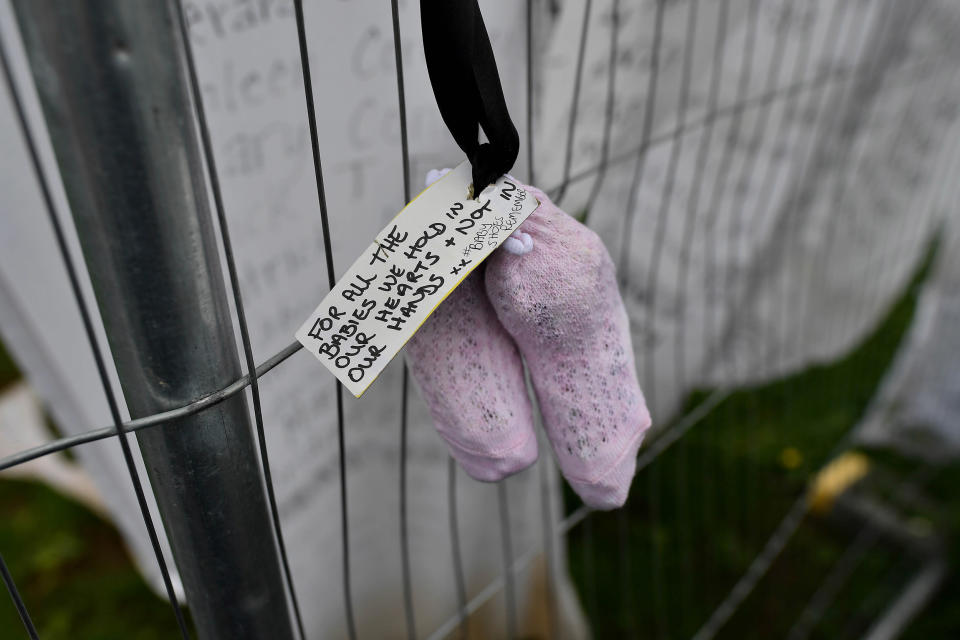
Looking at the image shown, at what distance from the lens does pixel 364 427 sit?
94cm

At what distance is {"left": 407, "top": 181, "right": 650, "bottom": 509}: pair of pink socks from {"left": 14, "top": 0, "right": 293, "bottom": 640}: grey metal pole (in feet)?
0.38

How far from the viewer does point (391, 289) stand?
0.37 metres

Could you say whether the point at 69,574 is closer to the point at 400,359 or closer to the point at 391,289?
the point at 400,359

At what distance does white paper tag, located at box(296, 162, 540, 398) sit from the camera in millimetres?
365

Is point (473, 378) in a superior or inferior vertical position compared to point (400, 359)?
superior

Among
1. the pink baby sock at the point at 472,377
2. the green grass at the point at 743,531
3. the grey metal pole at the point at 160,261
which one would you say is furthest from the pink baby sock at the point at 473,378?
the green grass at the point at 743,531

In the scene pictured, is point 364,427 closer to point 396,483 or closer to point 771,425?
point 396,483

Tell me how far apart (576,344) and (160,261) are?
22 cm

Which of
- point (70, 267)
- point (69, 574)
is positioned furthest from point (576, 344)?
point (69, 574)

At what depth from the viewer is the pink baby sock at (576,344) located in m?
0.40

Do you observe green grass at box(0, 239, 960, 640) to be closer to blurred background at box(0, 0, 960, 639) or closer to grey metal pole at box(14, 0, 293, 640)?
blurred background at box(0, 0, 960, 639)

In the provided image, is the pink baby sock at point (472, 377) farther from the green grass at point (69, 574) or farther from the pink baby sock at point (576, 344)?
the green grass at point (69, 574)

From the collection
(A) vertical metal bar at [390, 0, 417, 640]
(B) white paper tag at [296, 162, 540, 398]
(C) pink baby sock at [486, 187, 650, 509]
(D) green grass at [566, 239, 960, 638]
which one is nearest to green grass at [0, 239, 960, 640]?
(D) green grass at [566, 239, 960, 638]

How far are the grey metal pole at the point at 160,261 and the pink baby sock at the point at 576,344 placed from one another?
152 millimetres
